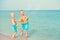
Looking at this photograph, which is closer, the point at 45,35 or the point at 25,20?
the point at 25,20

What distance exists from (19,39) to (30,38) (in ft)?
1.41

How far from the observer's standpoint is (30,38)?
6.78 metres

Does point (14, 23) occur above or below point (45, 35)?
above

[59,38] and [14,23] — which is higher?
[14,23]

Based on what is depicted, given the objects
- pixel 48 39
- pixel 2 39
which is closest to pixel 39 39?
pixel 48 39

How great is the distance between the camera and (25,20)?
6699 mm

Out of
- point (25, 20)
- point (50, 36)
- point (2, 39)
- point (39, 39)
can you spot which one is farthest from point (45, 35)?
point (2, 39)

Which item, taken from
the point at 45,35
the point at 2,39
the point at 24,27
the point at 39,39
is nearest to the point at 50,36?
the point at 45,35

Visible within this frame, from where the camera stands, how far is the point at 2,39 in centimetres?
666

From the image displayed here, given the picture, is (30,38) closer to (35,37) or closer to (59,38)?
(35,37)

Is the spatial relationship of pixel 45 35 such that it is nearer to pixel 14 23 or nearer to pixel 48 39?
pixel 48 39

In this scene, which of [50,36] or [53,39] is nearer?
[53,39]

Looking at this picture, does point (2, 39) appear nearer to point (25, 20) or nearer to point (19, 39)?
point (19, 39)

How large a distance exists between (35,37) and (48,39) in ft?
1.80
